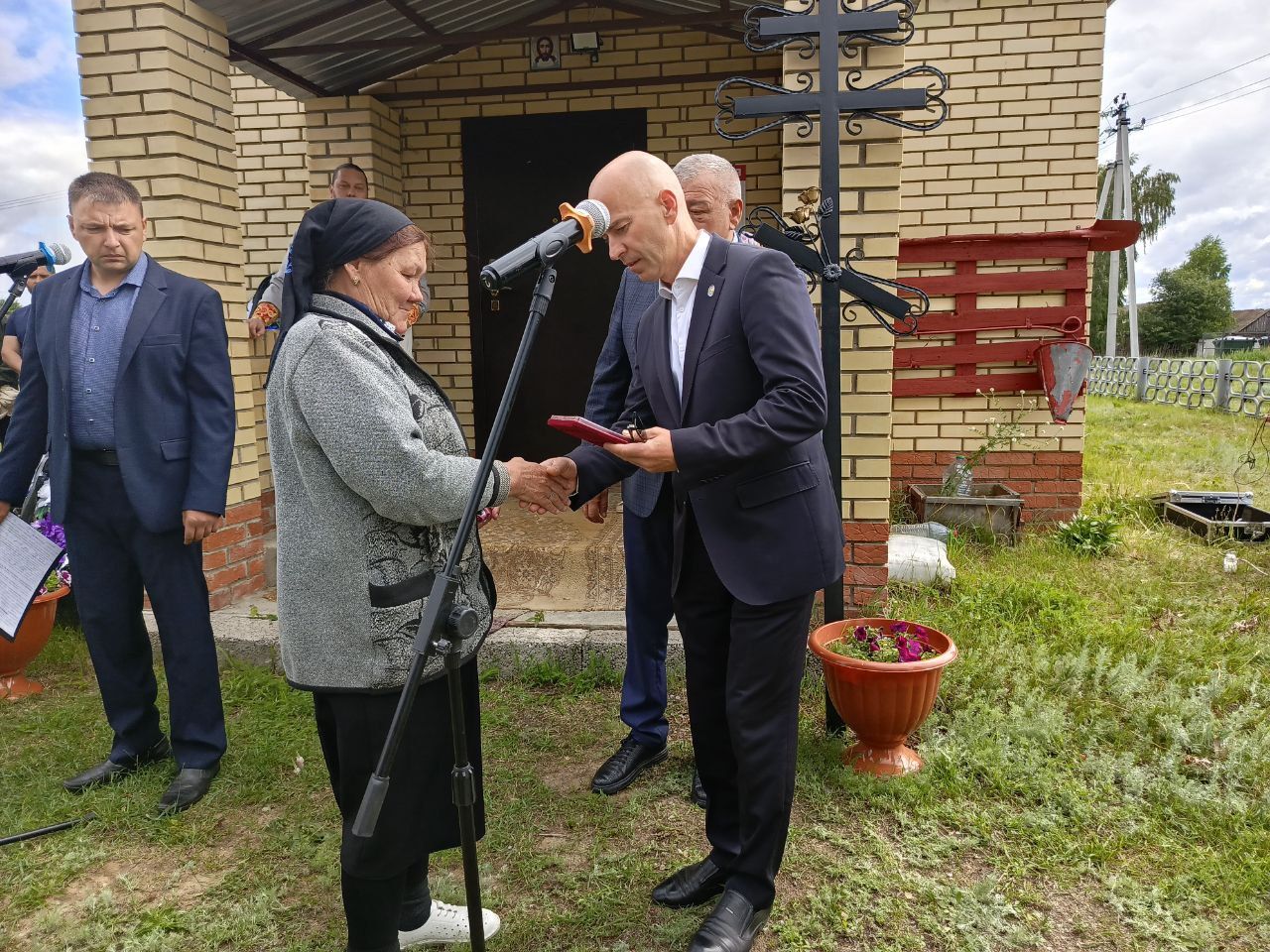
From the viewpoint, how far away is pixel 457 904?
97.7 inches

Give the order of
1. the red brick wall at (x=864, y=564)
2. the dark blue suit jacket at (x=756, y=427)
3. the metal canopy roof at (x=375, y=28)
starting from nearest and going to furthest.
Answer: the dark blue suit jacket at (x=756, y=427) → the red brick wall at (x=864, y=564) → the metal canopy roof at (x=375, y=28)

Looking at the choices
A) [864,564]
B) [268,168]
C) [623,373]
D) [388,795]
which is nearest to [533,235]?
[268,168]

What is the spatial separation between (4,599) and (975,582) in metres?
4.40

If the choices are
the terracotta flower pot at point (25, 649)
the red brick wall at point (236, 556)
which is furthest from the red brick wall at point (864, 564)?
the terracotta flower pot at point (25, 649)

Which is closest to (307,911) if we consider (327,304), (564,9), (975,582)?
(327,304)

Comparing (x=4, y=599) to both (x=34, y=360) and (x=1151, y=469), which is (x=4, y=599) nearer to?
(x=34, y=360)

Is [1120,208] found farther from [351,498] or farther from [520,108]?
[351,498]

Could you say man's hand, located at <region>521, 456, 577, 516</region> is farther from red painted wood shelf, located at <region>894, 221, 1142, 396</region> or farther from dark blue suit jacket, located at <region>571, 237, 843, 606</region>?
red painted wood shelf, located at <region>894, 221, 1142, 396</region>

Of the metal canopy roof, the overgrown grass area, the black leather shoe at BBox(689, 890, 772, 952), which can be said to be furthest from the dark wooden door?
the black leather shoe at BBox(689, 890, 772, 952)

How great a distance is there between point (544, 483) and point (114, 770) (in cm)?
228

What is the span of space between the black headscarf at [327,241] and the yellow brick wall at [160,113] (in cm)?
276

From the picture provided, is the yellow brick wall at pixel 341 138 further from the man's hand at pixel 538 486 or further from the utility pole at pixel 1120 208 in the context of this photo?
the utility pole at pixel 1120 208

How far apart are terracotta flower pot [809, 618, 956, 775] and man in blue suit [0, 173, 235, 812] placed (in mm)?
2303

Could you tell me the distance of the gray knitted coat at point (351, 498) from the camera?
171 cm
